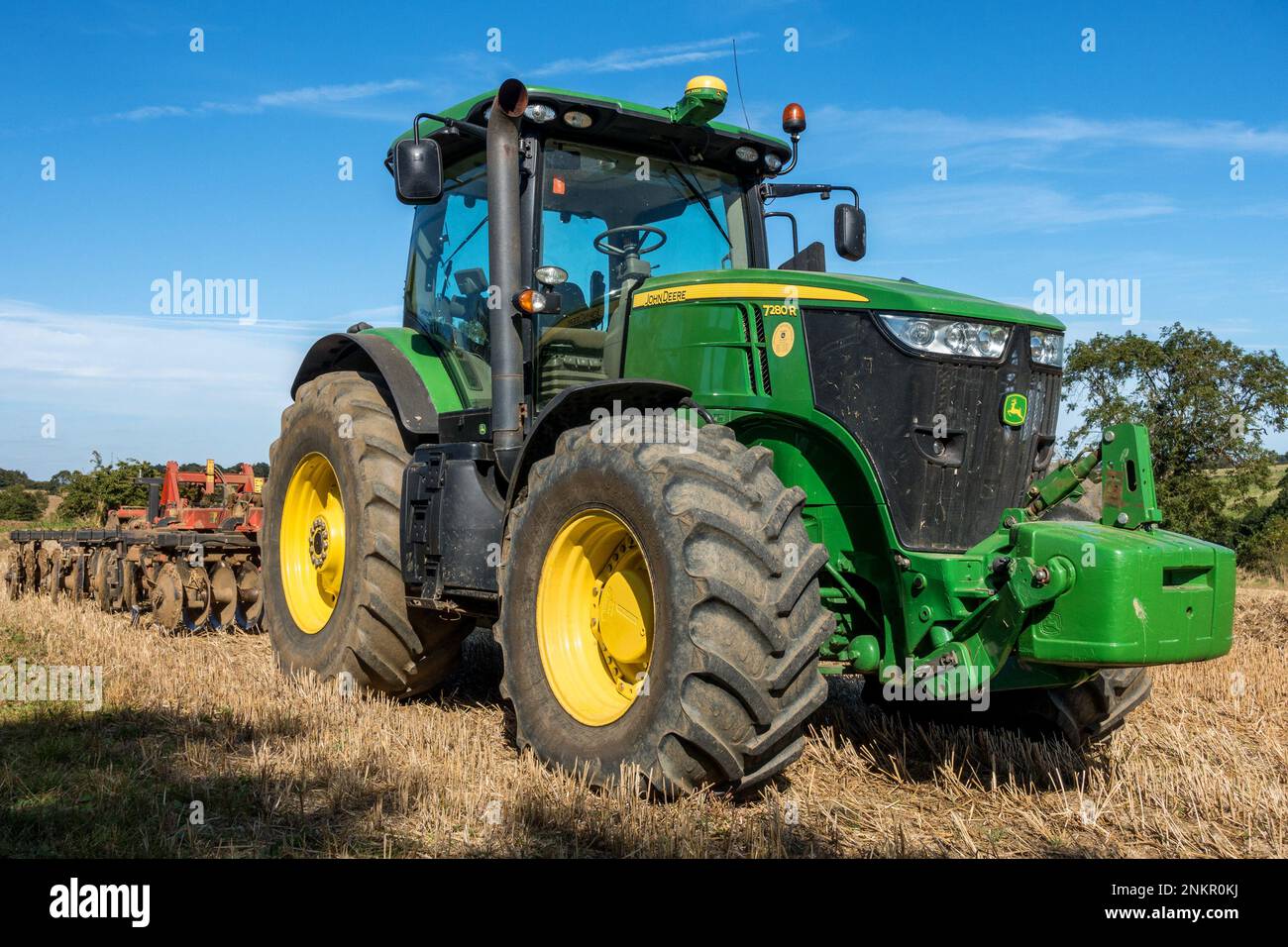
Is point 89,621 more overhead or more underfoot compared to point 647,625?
more underfoot

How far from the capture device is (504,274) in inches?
214

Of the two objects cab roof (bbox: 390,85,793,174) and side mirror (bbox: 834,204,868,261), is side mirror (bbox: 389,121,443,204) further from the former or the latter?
side mirror (bbox: 834,204,868,261)

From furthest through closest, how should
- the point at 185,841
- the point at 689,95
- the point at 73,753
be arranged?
1. the point at 689,95
2. the point at 73,753
3. the point at 185,841

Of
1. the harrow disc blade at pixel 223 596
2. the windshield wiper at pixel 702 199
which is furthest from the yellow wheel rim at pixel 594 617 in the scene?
the harrow disc blade at pixel 223 596

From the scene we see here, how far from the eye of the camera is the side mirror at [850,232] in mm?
6066

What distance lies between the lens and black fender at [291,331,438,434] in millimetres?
6160

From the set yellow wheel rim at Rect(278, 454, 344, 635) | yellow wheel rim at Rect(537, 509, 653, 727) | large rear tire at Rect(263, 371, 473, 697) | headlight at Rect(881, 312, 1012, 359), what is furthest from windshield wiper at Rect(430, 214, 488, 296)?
headlight at Rect(881, 312, 1012, 359)

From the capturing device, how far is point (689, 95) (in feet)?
17.8

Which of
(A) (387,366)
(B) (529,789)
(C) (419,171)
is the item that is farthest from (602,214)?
(B) (529,789)

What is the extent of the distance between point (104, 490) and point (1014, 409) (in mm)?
15740

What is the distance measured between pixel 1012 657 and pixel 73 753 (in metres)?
3.89

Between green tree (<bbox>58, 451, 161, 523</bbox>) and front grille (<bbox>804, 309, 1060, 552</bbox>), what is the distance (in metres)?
12.8
